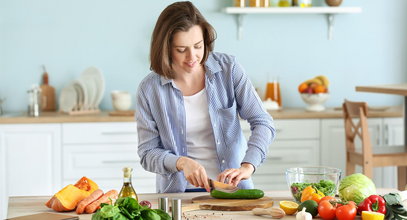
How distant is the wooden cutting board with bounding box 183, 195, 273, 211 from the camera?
2.32m

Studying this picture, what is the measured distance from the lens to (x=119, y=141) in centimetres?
470

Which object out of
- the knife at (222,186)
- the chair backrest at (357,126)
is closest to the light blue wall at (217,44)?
the chair backrest at (357,126)

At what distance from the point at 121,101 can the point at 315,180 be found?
270 centimetres

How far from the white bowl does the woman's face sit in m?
2.44

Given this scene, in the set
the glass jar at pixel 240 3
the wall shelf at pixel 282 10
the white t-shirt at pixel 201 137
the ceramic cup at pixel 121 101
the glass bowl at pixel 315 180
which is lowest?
the glass bowl at pixel 315 180

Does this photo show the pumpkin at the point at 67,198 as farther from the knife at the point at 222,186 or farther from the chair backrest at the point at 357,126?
the chair backrest at the point at 357,126

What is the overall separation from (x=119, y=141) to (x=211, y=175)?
2046mm

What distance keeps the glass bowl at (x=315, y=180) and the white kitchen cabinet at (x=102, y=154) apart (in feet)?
7.84

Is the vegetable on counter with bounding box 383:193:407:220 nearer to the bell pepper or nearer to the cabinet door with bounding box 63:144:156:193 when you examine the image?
the bell pepper

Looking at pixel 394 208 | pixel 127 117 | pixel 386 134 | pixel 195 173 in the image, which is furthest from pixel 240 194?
pixel 386 134

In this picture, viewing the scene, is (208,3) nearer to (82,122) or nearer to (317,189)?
(82,122)

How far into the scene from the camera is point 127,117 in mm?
4688

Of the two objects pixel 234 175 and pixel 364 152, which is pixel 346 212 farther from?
pixel 364 152

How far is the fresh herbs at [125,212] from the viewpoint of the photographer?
1.84 meters
